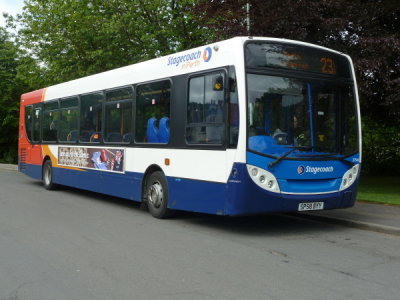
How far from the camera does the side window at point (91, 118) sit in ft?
39.6

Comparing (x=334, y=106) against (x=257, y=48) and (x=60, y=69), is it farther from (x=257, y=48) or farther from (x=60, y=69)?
(x=60, y=69)

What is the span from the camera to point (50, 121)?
15.0m

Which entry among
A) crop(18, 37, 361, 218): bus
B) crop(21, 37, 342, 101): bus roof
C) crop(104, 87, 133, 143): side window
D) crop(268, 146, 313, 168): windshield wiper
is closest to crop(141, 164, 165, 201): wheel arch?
crop(18, 37, 361, 218): bus

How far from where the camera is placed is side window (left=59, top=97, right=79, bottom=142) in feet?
43.6

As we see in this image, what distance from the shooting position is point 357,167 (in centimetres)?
874

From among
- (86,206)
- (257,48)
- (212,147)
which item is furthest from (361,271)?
(86,206)

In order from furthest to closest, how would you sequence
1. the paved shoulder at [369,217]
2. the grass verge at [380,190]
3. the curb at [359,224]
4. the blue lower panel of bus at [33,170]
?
1. the blue lower panel of bus at [33,170]
2. the grass verge at [380,190]
3. the paved shoulder at [369,217]
4. the curb at [359,224]

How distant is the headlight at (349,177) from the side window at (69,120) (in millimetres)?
7287

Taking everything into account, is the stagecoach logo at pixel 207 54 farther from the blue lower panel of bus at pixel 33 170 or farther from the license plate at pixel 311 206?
the blue lower panel of bus at pixel 33 170

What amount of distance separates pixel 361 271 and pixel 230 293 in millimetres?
1804

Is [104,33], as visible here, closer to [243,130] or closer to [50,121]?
[50,121]

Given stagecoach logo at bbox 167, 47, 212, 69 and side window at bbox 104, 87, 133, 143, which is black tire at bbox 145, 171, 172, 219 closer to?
side window at bbox 104, 87, 133, 143

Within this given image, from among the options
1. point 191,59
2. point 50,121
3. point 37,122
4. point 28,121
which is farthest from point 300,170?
point 28,121

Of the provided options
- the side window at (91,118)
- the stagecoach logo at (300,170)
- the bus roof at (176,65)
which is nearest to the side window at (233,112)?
the bus roof at (176,65)
